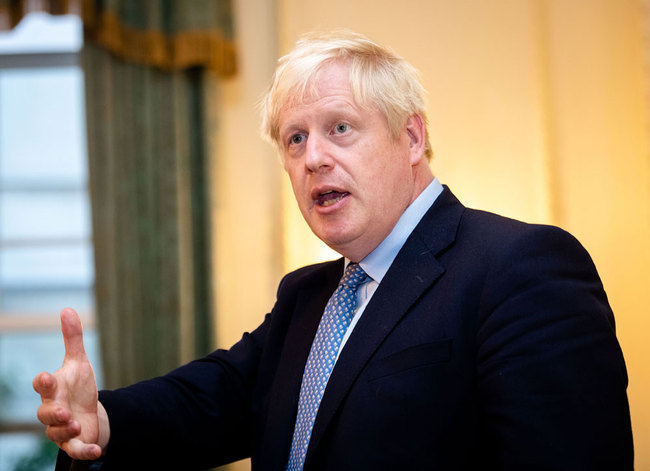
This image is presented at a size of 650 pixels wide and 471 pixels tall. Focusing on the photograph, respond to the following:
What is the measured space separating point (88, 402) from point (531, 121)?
100 inches

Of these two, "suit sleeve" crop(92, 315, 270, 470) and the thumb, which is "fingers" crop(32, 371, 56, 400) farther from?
"suit sleeve" crop(92, 315, 270, 470)

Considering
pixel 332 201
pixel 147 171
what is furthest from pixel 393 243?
pixel 147 171

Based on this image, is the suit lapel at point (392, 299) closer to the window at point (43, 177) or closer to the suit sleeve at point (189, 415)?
the suit sleeve at point (189, 415)

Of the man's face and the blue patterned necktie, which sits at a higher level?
the man's face

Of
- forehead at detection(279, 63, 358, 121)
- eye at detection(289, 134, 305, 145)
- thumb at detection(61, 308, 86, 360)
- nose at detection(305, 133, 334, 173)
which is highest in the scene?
forehead at detection(279, 63, 358, 121)

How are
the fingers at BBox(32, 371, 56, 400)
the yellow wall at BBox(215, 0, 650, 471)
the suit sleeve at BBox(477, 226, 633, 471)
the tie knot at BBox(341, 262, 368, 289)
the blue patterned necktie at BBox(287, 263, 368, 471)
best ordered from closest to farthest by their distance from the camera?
1. the suit sleeve at BBox(477, 226, 633, 471)
2. the fingers at BBox(32, 371, 56, 400)
3. the blue patterned necktie at BBox(287, 263, 368, 471)
4. the tie knot at BBox(341, 262, 368, 289)
5. the yellow wall at BBox(215, 0, 650, 471)

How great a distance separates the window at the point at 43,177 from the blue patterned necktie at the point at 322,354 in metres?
2.71

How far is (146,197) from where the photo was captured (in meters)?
3.26

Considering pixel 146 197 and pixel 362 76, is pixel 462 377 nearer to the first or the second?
pixel 362 76

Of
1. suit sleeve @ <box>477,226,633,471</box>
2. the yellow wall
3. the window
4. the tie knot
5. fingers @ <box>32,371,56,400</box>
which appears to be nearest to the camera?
suit sleeve @ <box>477,226,633,471</box>

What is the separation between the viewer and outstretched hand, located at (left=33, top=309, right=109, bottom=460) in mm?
1165

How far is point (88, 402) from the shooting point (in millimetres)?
1284

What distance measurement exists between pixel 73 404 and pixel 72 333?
154mm

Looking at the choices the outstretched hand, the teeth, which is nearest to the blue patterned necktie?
the teeth
